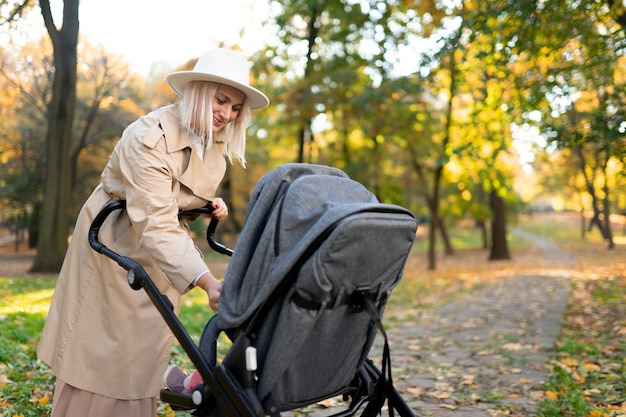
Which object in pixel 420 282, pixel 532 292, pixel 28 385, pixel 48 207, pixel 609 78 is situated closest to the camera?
pixel 28 385

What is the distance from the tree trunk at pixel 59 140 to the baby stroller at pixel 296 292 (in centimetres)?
1186

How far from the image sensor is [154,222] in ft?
8.13

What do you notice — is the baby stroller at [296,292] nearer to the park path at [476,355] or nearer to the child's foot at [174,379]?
the child's foot at [174,379]

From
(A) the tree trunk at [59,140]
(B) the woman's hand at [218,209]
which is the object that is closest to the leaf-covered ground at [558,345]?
(A) the tree trunk at [59,140]

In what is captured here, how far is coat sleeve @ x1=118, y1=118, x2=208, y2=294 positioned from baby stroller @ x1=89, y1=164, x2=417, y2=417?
0.14 metres

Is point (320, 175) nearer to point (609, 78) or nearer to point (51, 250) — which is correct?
point (609, 78)

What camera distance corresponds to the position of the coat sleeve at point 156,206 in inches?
97.2

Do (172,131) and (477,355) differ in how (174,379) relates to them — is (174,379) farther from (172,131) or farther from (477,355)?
(477,355)

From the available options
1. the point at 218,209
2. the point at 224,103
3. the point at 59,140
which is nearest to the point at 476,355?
the point at 218,209

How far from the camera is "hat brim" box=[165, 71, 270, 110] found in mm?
2602

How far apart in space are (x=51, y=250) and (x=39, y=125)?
12.5 m

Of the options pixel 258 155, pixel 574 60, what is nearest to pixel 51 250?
pixel 574 60

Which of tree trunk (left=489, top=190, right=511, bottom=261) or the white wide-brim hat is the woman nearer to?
the white wide-brim hat

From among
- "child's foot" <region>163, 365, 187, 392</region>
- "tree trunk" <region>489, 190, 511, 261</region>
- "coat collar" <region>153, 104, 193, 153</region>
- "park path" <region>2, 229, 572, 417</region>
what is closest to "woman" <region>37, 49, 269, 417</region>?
"coat collar" <region>153, 104, 193, 153</region>
